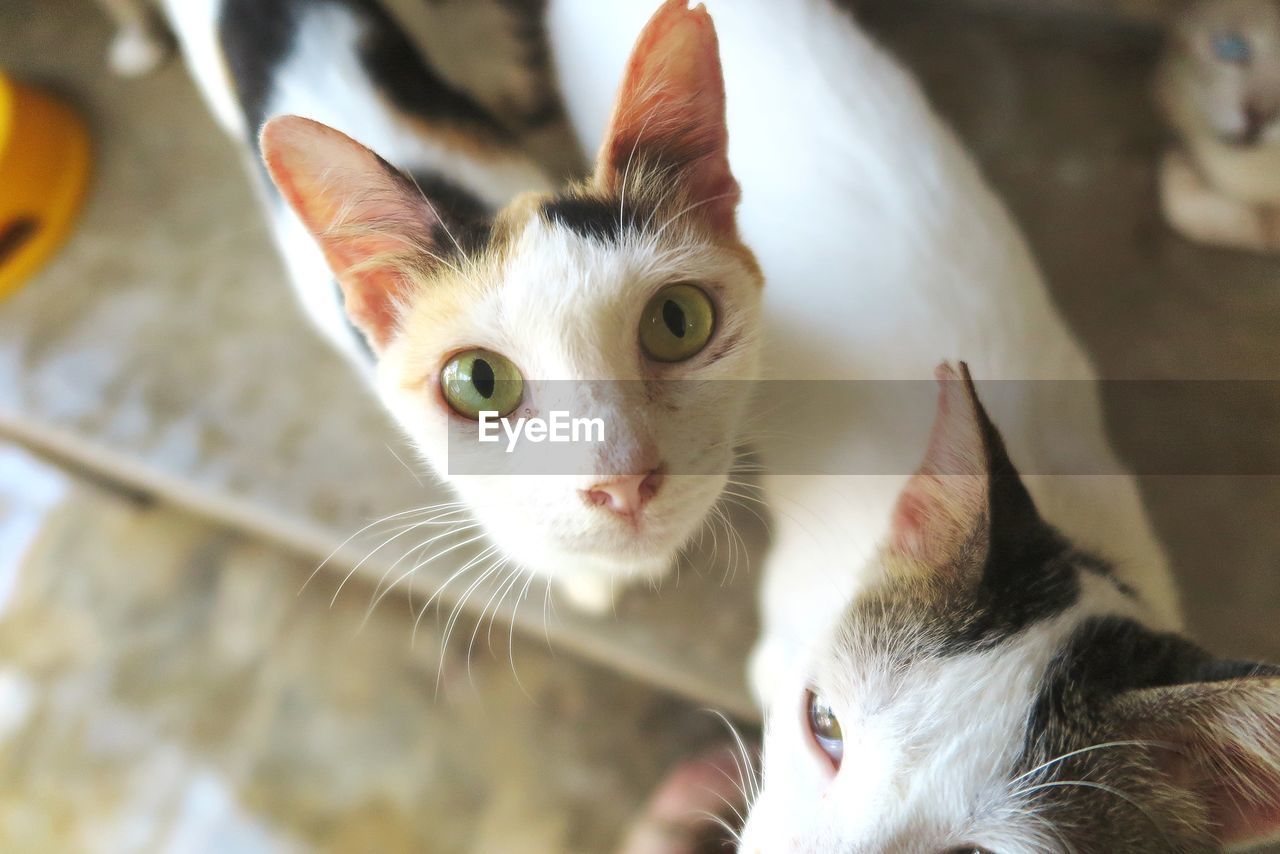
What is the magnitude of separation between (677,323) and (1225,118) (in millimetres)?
1074

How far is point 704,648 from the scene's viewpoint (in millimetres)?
1076

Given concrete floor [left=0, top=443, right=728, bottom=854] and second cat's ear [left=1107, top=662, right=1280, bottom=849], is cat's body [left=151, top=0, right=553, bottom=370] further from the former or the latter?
second cat's ear [left=1107, top=662, right=1280, bottom=849]

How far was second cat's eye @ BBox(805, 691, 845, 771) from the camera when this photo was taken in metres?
0.60

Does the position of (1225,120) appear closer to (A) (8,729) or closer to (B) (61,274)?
(B) (61,274)

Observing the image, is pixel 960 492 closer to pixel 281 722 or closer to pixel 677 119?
pixel 677 119

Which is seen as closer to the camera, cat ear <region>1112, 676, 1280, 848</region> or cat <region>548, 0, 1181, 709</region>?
cat ear <region>1112, 676, 1280, 848</region>

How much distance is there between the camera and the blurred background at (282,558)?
3.87 feet

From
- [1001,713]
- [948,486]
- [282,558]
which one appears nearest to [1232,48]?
[948,486]

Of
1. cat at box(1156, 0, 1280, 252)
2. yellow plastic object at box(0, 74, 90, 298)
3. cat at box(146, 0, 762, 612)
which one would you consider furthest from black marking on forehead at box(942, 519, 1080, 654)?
yellow plastic object at box(0, 74, 90, 298)

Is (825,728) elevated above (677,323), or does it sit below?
below

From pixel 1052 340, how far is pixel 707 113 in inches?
19.6

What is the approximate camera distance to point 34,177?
1.28m

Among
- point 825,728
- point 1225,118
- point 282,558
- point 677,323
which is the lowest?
point 282,558

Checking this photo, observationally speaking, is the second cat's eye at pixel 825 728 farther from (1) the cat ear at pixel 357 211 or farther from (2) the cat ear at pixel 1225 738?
(1) the cat ear at pixel 357 211
